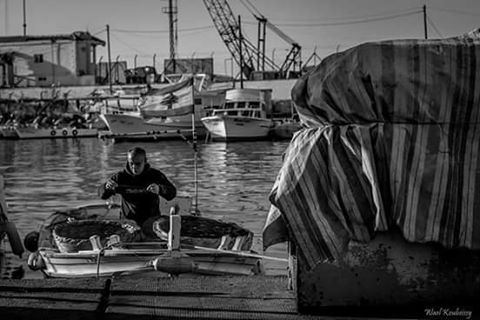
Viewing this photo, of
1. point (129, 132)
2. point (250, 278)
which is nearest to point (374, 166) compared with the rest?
point (250, 278)

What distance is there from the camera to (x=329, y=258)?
19.3ft

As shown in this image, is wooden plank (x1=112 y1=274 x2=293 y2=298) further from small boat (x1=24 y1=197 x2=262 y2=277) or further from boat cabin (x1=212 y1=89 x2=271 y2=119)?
boat cabin (x1=212 y1=89 x2=271 y2=119)

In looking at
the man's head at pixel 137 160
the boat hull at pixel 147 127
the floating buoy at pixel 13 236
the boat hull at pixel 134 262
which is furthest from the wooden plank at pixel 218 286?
the boat hull at pixel 147 127

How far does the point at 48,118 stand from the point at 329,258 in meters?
85.4

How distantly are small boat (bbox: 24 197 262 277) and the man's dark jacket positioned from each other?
46cm

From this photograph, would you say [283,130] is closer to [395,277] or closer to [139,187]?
[139,187]

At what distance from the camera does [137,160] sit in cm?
1163

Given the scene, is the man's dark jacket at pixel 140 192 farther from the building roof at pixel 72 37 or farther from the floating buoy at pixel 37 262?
the building roof at pixel 72 37

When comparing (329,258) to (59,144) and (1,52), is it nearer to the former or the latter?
(59,144)

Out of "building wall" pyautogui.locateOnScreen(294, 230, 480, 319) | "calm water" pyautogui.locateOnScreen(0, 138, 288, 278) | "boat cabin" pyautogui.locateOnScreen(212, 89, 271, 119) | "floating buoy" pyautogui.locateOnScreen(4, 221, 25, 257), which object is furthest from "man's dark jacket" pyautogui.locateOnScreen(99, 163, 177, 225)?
"boat cabin" pyautogui.locateOnScreen(212, 89, 271, 119)

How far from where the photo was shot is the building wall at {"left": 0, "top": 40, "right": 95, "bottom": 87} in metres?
95.2

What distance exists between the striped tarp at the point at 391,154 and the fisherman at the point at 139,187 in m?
5.94

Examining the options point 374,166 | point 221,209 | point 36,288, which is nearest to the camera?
point 374,166

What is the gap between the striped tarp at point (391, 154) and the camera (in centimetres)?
573
